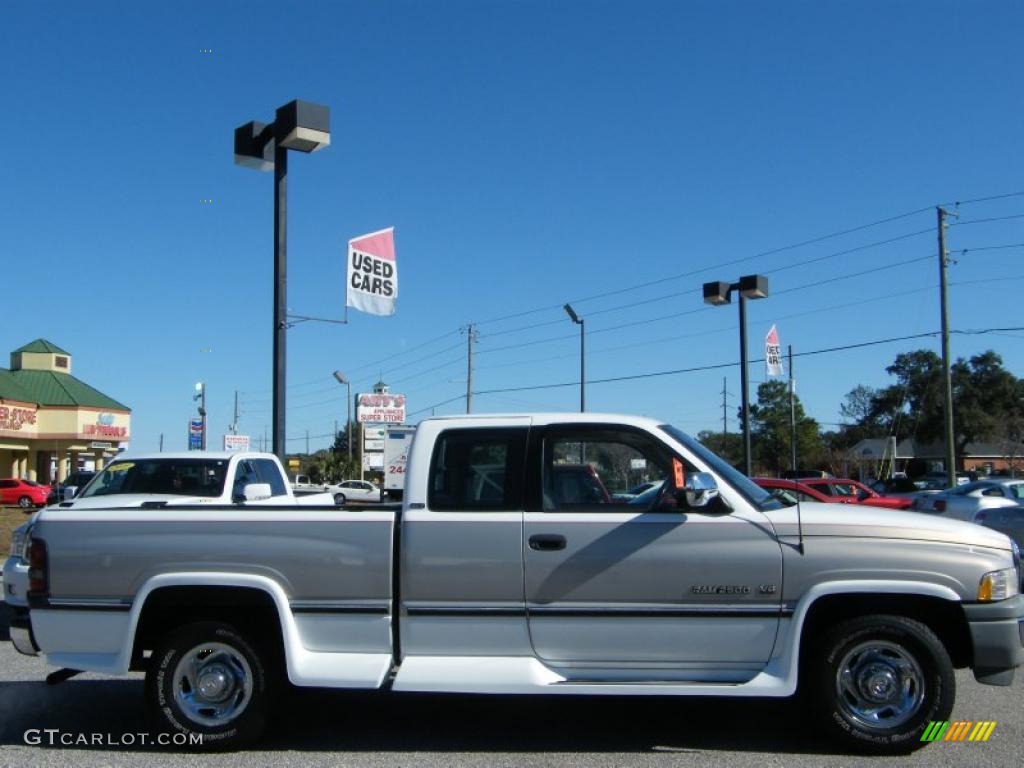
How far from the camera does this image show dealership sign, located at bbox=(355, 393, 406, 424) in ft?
146

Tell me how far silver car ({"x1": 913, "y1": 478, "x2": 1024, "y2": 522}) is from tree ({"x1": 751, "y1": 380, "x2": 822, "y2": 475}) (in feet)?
184

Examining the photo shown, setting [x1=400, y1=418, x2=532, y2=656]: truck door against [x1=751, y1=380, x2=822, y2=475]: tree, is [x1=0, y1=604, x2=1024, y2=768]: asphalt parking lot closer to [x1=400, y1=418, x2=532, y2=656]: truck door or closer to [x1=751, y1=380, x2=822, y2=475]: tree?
[x1=400, y1=418, x2=532, y2=656]: truck door

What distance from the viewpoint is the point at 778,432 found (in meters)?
82.4

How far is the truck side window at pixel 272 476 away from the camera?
→ 11.6m

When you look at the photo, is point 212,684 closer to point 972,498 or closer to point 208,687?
point 208,687

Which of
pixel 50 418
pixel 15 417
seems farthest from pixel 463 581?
pixel 50 418

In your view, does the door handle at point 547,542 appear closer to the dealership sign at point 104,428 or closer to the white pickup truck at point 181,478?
the white pickup truck at point 181,478

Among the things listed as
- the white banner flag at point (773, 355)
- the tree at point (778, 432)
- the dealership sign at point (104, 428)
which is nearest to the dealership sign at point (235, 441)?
the dealership sign at point (104, 428)

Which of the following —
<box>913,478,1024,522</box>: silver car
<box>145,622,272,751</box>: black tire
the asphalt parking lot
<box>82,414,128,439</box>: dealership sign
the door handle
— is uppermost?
<box>82,414,128,439</box>: dealership sign

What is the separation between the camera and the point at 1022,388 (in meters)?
77.2

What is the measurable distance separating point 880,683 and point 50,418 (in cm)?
5041

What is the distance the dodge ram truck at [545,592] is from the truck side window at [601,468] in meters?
0.01

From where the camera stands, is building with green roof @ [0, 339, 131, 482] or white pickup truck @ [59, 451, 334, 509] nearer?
white pickup truck @ [59, 451, 334, 509]

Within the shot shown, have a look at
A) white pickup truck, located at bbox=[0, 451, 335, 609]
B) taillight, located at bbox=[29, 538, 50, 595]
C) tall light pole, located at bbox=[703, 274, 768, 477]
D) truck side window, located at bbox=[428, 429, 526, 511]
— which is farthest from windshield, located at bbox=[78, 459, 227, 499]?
tall light pole, located at bbox=[703, 274, 768, 477]
